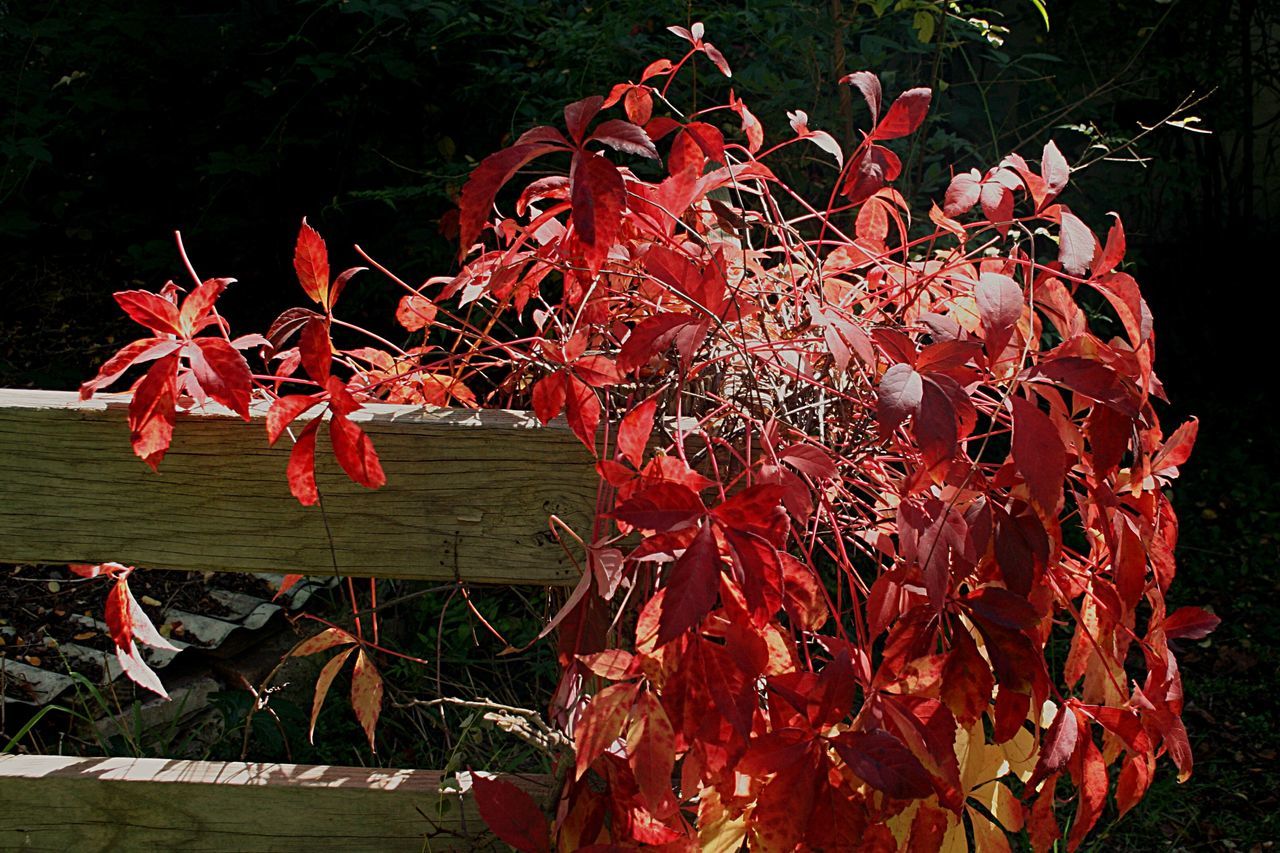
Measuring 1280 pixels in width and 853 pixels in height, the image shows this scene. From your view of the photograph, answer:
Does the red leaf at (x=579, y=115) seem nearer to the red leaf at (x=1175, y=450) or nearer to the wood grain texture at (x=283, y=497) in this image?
the wood grain texture at (x=283, y=497)

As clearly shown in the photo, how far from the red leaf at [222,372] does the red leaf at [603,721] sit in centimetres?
37

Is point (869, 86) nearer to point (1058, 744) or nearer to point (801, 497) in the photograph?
point (801, 497)

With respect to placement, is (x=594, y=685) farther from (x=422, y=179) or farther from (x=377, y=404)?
(x=422, y=179)

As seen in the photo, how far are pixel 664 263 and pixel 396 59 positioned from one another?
2332 mm

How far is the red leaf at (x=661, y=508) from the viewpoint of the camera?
0.76 m

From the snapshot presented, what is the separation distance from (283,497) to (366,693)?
204mm

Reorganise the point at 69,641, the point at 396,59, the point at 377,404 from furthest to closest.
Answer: the point at 396,59
the point at 69,641
the point at 377,404

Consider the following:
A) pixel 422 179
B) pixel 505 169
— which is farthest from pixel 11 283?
pixel 505 169

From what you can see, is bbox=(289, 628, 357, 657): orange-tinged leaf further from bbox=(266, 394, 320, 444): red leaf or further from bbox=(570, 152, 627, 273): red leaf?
bbox=(570, 152, 627, 273): red leaf

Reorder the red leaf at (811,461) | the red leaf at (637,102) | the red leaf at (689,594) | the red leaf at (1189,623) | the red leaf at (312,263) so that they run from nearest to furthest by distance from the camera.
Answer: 1. the red leaf at (689,594)
2. the red leaf at (811,461)
3. the red leaf at (312,263)
4. the red leaf at (1189,623)
5. the red leaf at (637,102)

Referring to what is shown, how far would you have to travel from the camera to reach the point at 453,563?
1.04 metres

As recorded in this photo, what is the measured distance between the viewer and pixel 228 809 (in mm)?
1176

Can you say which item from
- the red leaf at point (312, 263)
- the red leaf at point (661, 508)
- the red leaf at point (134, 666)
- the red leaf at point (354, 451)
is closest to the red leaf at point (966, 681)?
the red leaf at point (661, 508)

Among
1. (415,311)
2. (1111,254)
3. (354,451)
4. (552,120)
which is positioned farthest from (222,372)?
(552,120)
